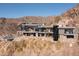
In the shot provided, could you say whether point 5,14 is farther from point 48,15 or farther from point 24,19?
point 48,15

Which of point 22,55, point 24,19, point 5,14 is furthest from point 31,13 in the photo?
point 22,55

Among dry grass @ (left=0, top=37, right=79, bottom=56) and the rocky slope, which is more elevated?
the rocky slope

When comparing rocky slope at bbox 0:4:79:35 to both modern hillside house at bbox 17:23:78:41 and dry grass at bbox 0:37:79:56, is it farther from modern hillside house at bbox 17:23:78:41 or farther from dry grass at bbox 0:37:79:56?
dry grass at bbox 0:37:79:56

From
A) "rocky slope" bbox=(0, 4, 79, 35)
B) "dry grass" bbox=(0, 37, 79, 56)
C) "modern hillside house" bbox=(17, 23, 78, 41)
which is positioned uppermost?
"rocky slope" bbox=(0, 4, 79, 35)

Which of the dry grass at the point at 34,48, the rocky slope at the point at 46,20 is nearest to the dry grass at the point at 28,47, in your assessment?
the dry grass at the point at 34,48

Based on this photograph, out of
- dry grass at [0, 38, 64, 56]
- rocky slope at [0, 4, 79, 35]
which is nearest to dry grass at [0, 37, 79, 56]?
dry grass at [0, 38, 64, 56]

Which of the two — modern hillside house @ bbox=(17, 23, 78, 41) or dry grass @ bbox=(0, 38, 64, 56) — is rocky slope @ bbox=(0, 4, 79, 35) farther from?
dry grass @ bbox=(0, 38, 64, 56)

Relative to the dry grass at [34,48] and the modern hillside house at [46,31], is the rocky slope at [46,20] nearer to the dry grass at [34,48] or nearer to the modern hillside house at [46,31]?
the modern hillside house at [46,31]

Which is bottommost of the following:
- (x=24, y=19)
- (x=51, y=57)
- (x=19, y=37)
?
(x=51, y=57)
